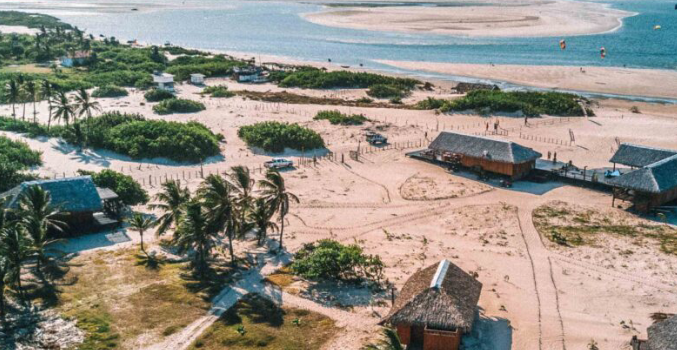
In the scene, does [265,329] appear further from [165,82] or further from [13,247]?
[165,82]

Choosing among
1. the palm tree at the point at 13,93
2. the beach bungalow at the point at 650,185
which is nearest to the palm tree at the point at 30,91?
the palm tree at the point at 13,93

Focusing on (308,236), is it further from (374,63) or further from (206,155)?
(374,63)

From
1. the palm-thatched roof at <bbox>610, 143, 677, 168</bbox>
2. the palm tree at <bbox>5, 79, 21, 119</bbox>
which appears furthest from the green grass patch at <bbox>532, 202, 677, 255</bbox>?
the palm tree at <bbox>5, 79, 21, 119</bbox>

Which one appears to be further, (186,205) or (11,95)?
(11,95)

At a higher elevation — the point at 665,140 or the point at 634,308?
the point at 665,140

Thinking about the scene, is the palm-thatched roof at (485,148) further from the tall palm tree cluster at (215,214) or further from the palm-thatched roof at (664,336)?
the palm-thatched roof at (664,336)

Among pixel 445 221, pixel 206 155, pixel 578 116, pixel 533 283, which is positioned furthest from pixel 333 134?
pixel 533 283
